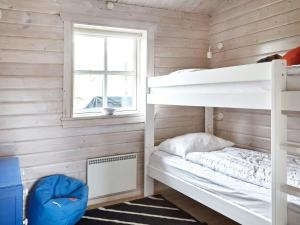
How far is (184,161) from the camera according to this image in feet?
8.95

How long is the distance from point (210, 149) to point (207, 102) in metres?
0.95

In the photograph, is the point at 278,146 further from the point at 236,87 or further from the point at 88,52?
the point at 88,52

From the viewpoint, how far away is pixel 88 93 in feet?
10.3

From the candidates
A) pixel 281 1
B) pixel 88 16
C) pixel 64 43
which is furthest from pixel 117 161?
pixel 281 1

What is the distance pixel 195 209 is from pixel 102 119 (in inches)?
52.2

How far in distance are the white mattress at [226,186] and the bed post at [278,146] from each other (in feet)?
0.27

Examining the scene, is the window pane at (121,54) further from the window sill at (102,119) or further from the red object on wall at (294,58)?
the red object on wall at (294,58)

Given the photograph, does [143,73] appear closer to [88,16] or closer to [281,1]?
[88,16]

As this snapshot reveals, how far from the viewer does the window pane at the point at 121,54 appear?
3.22 metres

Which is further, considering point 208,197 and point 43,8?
point 43,8

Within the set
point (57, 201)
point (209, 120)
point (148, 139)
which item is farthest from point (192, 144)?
point (57, 201)

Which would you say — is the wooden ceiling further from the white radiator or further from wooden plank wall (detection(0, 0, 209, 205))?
the white radiator

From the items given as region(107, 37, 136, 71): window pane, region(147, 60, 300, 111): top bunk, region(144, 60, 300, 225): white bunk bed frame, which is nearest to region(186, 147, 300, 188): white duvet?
region(144, 60, 300, 225): white bunk bed frame

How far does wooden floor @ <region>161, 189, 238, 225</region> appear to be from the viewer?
262 centimetres
